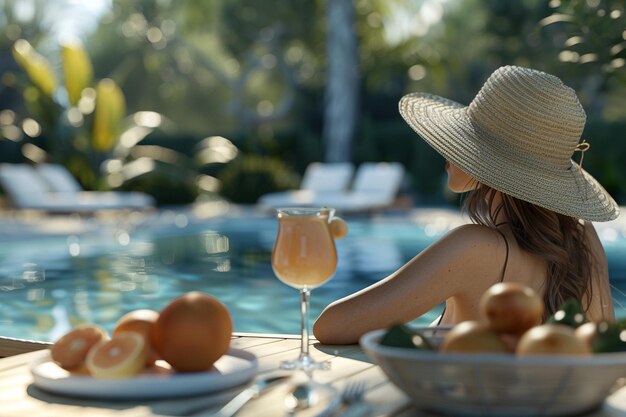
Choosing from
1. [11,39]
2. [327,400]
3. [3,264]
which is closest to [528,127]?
[327,400]

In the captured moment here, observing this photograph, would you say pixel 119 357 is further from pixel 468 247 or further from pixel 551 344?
pixel 468 247

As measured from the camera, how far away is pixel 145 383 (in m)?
1.30

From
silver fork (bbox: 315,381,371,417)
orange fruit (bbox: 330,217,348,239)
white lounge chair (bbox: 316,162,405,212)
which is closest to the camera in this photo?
silver fork (bbox: 315,381,371,417)

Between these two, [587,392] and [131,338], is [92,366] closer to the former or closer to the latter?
[131,338]

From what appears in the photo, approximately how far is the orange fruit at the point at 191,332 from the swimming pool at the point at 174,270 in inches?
162

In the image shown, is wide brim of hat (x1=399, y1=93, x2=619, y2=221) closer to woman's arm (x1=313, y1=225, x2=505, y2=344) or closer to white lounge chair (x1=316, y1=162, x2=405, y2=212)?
woman's arm (x1=313, y1=225, x2=505, y2=344)

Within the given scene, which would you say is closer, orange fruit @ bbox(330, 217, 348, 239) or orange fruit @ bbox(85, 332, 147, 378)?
orange fruit @ bbox(85, 332, 147, 378)

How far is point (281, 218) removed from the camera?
1.76m

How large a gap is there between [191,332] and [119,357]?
0.35ft

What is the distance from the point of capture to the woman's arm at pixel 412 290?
1.86m

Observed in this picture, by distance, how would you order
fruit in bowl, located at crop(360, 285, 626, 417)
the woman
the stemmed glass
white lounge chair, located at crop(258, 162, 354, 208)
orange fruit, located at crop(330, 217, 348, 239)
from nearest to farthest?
fruit in bowl, located at crop(360, 285, 626, 417) → the stemmed glass → orange fruit, located at crop(330, 217, 348, 239) → the woman → white lounge chair, located at crop(258, 162, 354, 208)

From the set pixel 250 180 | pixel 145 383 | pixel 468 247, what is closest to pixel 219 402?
pixel 145 383

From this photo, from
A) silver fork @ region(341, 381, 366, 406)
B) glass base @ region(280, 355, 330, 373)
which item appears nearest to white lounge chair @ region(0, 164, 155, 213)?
glass base @ region(280, 355, 330, 373)

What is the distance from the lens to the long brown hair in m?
2.05
